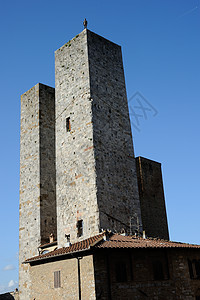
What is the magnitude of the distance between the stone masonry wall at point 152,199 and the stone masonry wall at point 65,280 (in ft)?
31.4

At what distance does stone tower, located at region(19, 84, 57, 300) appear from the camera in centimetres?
2155

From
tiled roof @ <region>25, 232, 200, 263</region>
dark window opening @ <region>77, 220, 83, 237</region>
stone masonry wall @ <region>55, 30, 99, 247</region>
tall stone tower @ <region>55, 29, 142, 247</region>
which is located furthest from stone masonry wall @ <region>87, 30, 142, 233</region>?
tiled roof @ <region>25, 232, 200, 263</region>

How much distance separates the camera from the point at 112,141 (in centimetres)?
1961

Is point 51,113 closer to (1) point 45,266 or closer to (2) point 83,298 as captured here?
(1) point 45,266

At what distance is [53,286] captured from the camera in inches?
567

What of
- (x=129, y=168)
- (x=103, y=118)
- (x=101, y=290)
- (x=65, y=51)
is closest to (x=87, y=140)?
(x=103, y=118)

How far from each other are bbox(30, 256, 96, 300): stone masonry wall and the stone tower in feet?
19.2

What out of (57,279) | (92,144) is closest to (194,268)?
(57,279)

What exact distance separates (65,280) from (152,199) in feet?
39.4

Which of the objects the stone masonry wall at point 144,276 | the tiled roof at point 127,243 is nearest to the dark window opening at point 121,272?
the stone masonry wall at point 144,276

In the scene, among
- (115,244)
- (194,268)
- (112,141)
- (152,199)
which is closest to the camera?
(115,244)

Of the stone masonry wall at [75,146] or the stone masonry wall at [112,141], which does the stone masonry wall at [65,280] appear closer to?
the stone masonry wall at [75,146]

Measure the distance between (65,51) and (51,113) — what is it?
192 inches

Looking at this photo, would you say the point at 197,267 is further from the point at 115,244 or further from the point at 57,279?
the point at 57,279
